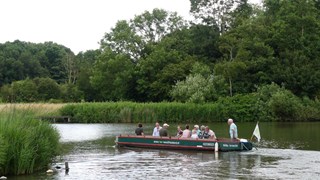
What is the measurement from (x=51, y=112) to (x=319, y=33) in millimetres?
40702

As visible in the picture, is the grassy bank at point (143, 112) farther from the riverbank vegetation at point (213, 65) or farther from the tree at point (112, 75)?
the tree at point (112, 75)

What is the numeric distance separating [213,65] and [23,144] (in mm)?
56510

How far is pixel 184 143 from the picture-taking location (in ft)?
100

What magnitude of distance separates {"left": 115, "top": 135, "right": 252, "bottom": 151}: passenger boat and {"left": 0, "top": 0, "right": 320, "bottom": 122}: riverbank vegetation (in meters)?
27.3

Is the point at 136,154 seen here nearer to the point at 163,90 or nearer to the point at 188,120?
the point at 188,120

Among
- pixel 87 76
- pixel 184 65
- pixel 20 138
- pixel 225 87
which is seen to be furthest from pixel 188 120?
pixel 20 138

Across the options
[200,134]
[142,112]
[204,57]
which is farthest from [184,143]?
[204,57]

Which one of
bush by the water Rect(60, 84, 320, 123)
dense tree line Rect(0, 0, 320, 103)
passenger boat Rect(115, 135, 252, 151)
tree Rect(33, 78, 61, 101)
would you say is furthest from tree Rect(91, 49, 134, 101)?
passenger boat Rect(115, 135, 252, 151)

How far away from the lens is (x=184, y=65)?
74375 mm

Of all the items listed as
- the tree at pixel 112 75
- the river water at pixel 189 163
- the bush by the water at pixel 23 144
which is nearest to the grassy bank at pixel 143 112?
the tree at pixel 112 75

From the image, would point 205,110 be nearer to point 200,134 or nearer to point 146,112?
point 146,112

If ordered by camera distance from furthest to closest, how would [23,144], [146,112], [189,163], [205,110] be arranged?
1. [205,110]
2. [146,112]
3. [189,163]
4. [23,144]

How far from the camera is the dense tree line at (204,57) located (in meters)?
68.4

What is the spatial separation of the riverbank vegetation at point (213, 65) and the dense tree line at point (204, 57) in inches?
5.6
